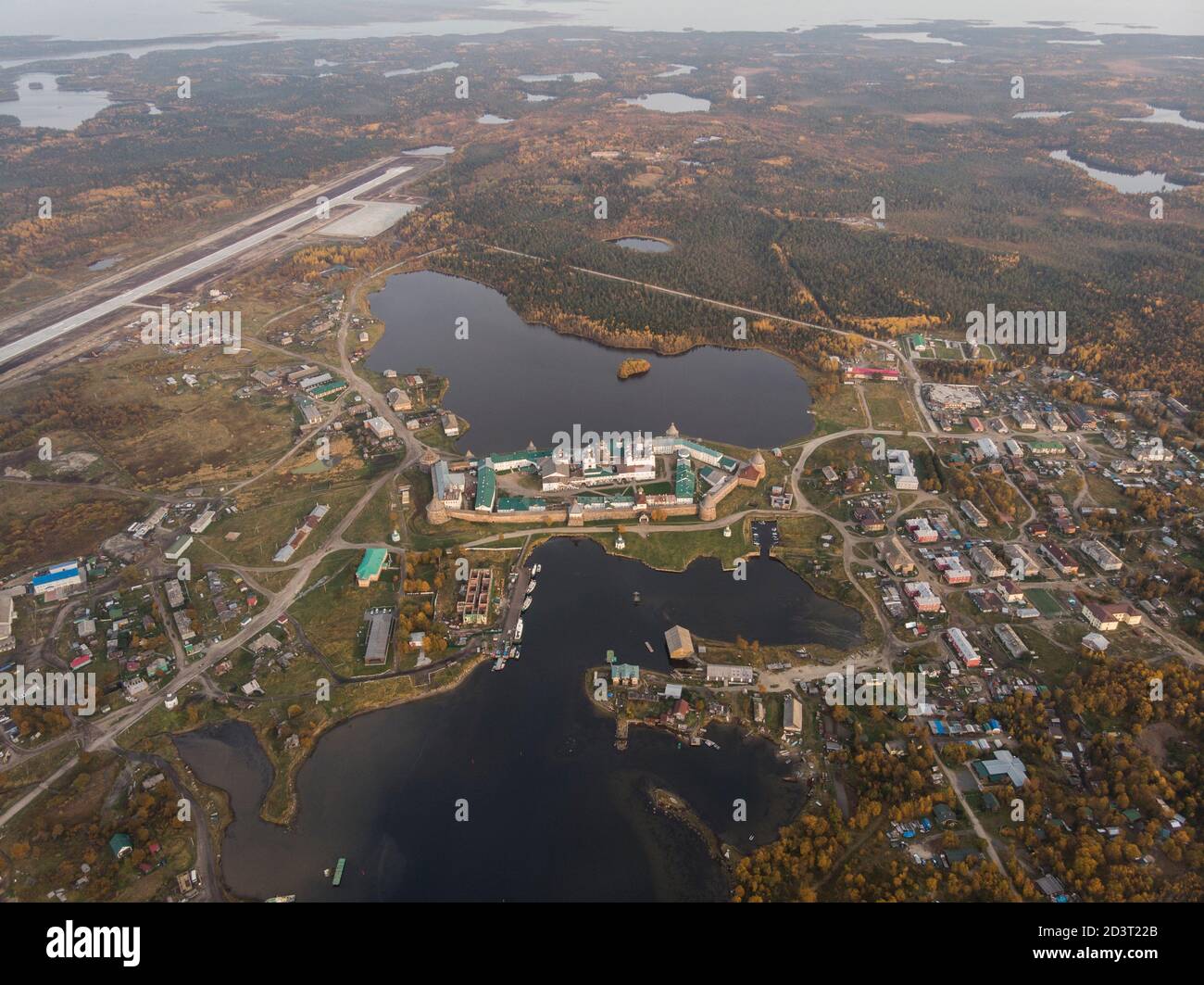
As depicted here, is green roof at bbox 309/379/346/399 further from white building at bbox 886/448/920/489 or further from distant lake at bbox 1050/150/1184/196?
distant lake at bbox 1050/150/1184/196

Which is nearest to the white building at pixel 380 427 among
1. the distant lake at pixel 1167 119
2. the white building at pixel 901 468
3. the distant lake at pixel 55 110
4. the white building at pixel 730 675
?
the white building at pixel 730 675

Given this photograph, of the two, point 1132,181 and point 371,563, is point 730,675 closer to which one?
point 371,563

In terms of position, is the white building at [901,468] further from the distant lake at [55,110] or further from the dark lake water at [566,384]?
the distant lake at [55,110]

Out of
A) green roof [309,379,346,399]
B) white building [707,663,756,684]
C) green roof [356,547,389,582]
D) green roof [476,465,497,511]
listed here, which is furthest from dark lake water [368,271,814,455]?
Result: white building [707,663,756,684]

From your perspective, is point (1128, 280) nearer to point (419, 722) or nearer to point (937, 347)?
point (937, 347)

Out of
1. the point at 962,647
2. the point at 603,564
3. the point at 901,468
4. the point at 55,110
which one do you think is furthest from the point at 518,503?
the point at 55,110

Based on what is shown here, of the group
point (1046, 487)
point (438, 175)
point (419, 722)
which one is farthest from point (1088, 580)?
point (438, 175)
